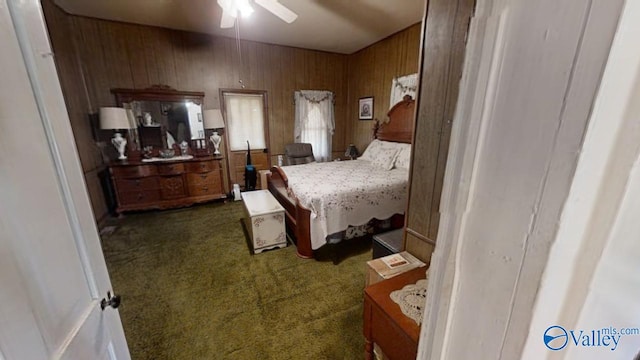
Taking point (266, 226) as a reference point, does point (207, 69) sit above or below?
above

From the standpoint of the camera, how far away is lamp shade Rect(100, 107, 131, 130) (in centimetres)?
328

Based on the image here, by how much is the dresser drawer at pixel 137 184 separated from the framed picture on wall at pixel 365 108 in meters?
3.53

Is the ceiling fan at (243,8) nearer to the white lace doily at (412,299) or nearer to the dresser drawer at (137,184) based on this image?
the dresser drawer at (137,184)

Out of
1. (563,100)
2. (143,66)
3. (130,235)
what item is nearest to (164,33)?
(143,66)

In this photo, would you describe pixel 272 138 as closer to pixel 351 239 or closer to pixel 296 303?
pixel 351 239

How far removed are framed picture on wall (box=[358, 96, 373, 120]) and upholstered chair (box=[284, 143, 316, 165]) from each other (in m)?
1.15

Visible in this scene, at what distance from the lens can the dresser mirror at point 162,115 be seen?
12.1 ft

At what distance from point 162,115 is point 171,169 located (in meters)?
0.91

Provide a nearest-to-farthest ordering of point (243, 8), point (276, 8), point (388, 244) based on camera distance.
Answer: point (388, 244), point (243, 8), point (276, 8)

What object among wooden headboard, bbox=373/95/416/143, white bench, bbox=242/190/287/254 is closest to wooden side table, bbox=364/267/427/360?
white bench, bbox=242/190/287/254

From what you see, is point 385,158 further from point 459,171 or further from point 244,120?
point 459,171

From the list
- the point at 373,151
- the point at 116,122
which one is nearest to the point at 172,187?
the point at 116,122

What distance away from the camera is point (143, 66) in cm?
363

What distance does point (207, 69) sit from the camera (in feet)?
13.0
